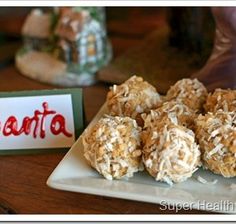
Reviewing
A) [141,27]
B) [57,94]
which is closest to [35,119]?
[57,94]

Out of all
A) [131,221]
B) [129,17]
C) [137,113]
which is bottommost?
[131,221]

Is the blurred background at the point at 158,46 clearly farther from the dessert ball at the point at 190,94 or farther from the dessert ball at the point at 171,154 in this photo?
the dessert ball at the point at 171,154

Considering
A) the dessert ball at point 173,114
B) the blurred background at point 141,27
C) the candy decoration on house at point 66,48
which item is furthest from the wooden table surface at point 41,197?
the blurred background at point 141,27

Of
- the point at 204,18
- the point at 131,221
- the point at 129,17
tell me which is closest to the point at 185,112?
the point at 131,221

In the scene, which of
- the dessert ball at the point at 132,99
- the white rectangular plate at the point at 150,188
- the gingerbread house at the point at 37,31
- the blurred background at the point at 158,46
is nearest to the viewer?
the white rectangular plate at the point at 150,188

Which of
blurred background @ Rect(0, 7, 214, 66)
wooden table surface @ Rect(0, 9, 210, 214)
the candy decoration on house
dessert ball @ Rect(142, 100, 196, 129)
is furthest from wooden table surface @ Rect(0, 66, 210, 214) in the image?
blurred background @ Rect(0, 7, 214, 66)

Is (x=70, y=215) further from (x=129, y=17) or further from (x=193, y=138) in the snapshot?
(x=129, y=17)

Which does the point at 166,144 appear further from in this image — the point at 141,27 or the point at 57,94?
the point at 141,27
